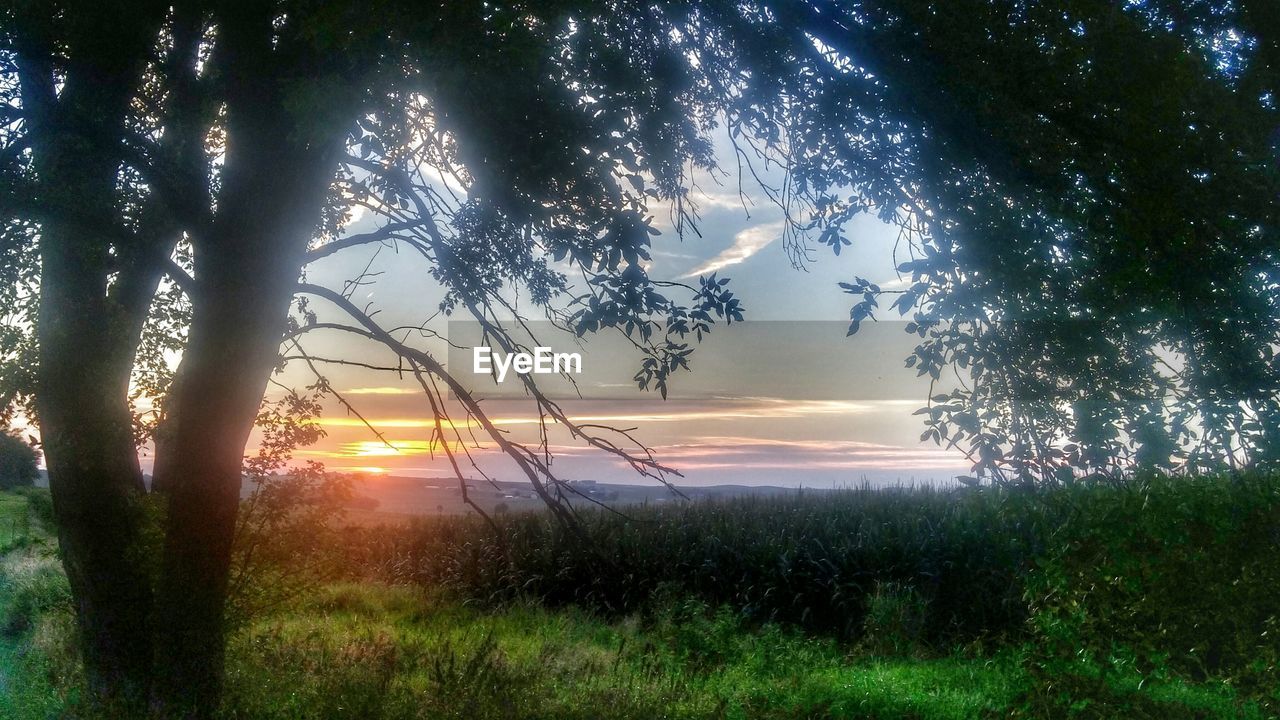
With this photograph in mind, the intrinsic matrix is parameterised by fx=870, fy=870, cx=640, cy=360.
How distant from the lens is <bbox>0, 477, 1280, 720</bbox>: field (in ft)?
23.9

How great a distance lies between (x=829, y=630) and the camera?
1384cm

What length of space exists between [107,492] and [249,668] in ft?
7.37

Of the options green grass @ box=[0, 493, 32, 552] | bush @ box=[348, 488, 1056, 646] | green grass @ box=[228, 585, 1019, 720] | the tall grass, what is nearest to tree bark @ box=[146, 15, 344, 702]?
green grass @ box=[228, 585, 1019, 720]

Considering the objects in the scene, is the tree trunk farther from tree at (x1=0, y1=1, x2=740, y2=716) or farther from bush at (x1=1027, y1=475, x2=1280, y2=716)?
bush at (x1=1027, y1=475, x2=1280, y2=716)

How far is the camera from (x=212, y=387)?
20.2 ft

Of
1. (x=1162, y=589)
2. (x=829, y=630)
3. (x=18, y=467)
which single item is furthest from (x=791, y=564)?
(x=18, y=467)

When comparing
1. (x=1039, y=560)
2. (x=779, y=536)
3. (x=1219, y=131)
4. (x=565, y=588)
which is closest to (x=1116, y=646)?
(x=1039, y=560)

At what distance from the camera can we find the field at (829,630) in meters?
7.29

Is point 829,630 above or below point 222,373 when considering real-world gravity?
below

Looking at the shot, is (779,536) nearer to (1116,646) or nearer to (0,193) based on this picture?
(1116,646)

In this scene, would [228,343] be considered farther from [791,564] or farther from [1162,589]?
[791,564]

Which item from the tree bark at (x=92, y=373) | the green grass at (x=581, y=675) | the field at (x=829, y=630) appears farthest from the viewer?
the field at (x=829, y=630)

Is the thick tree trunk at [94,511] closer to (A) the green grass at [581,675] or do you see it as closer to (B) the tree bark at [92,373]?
(B) the tree bark at [92,373]

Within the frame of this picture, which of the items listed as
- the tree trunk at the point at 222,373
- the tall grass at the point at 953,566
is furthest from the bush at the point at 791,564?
the tree trunk at the point at 222,373
